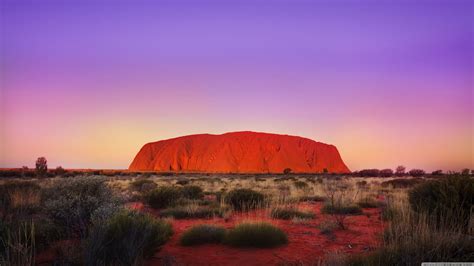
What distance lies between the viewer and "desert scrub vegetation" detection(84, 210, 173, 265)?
4551 mm

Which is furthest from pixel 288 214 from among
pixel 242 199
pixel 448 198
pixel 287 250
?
pixel 448 198

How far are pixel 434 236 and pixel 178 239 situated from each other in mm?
4568

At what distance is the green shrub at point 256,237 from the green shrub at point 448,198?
2969mm

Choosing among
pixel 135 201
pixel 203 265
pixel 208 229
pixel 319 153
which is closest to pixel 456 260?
pixel 203 265

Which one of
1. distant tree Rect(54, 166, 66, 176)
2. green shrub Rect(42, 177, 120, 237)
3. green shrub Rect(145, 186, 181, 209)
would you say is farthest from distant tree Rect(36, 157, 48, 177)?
green shrub Rect(42, 177, 120, 237)

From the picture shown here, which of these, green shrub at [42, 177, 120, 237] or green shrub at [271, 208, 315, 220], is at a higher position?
green shrub at [42, 177, 120, 237]

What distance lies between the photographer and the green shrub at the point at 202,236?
21.6 ft

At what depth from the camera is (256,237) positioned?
21.1ft

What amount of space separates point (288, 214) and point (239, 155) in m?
88.2

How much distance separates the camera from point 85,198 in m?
7.47

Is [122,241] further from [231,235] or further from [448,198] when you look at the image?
[448,198]

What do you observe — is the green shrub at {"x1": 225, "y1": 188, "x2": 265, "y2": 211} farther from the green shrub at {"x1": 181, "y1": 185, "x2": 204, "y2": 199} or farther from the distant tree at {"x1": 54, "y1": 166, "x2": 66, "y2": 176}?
the distant tree at {"x1": 54, "y1": 166, "x2": 66, "y2": 176}

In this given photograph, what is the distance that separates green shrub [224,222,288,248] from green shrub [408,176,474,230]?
297 centimetres

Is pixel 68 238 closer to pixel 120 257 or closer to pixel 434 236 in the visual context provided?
pixel 120 257
